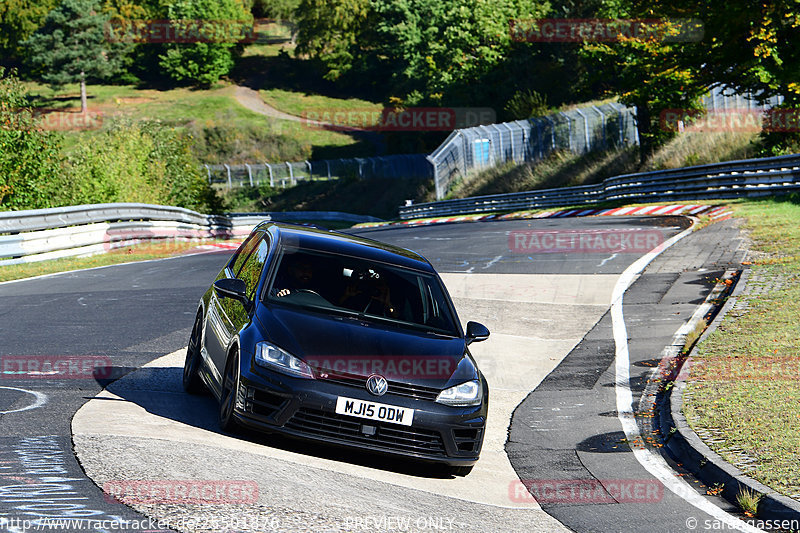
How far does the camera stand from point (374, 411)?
711 centimetres

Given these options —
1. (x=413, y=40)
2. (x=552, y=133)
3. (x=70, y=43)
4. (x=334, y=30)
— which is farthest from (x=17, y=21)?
(x=552, y=133)

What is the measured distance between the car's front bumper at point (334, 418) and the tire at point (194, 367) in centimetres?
181

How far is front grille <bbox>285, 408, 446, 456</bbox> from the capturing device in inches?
279

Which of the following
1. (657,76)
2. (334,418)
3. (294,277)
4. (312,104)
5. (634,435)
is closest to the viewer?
(334,418)

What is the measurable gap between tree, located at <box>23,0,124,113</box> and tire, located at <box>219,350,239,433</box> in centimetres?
10554

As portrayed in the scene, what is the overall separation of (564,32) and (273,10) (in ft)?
296

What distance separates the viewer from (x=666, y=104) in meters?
36.9

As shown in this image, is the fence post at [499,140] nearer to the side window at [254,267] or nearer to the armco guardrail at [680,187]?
the armco guardrail at [680,187]

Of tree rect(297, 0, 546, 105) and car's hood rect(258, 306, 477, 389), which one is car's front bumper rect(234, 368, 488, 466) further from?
tree rect(297, 0, 546, 105)

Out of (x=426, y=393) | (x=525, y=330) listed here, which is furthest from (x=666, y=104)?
(x=426, y=393)

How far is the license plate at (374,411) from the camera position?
7078 millimetres

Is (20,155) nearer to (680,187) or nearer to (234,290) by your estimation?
(234,290)

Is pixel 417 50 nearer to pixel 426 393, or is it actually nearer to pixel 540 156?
pixel 540 156

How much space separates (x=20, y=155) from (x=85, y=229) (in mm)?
4059
